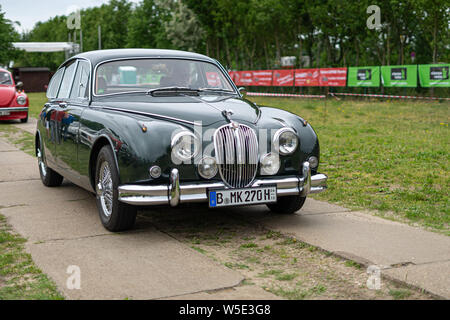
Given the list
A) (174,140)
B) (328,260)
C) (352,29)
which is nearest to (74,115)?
(174,140)

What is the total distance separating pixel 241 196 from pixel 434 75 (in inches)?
821

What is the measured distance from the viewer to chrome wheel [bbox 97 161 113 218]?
5449mm

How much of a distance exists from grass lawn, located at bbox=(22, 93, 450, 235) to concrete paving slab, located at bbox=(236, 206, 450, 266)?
0.35m

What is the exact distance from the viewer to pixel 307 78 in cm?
3256

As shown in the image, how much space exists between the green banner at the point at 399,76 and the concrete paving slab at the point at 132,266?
2193cm

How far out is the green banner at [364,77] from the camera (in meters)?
27.5

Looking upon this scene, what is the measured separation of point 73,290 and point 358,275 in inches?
75.8

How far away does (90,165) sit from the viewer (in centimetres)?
583

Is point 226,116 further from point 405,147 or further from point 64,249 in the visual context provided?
point 405,147

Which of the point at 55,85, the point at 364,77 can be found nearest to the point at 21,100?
the point at 55,85

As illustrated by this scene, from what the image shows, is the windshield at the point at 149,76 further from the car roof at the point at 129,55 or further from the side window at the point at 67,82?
the side window at the point at 67,82

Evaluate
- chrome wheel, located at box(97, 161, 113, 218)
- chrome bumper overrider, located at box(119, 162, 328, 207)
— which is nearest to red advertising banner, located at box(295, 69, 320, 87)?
chrome wheel, located at box(97, 161, 113, 218)

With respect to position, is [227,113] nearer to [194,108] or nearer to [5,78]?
[194,108]

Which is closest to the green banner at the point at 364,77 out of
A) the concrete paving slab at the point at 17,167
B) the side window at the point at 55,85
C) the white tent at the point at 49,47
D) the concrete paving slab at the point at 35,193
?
the concrete paving slab at the point at 17,167
